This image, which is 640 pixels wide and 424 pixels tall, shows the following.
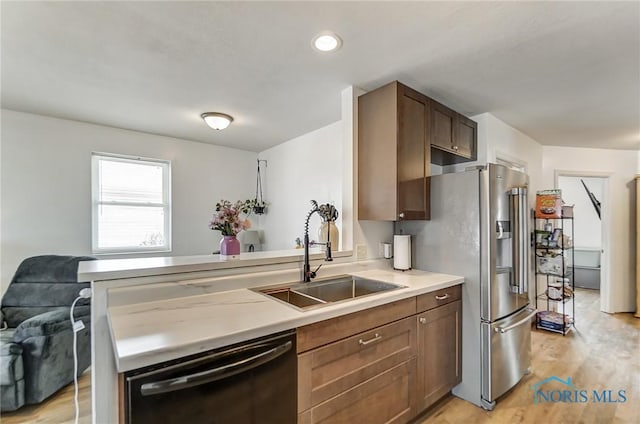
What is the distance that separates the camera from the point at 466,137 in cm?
287

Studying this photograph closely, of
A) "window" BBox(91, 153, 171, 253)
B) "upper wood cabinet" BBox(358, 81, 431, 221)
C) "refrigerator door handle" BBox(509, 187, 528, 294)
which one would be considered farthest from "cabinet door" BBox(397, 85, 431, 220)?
"window" BBox(91, 153, 171, 253)

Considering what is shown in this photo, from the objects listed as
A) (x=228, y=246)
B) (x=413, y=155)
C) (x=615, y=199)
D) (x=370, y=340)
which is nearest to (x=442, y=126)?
(x=413, y=155)

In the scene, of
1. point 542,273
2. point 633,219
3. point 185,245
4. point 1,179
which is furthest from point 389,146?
point 633,219

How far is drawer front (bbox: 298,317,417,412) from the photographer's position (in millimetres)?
1335

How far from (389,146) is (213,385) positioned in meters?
1.83

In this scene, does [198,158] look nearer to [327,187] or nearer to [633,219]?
[327,187]

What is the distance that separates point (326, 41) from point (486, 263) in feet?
6.05

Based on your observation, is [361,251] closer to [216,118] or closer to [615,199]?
[216,118]

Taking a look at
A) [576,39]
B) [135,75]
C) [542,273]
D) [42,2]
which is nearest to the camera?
[42,2]

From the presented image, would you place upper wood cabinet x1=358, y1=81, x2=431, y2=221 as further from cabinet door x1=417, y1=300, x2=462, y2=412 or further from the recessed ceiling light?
cabinet door x1=417, y1=300, x2=462, y2=412

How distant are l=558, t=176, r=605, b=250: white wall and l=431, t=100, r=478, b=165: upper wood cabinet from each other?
467 cm

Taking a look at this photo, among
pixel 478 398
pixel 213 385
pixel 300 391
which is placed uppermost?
pixel 213 385

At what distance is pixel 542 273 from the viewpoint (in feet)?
11.8

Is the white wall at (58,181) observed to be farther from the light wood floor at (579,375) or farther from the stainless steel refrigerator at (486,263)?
the light wood floor at (579,375)
